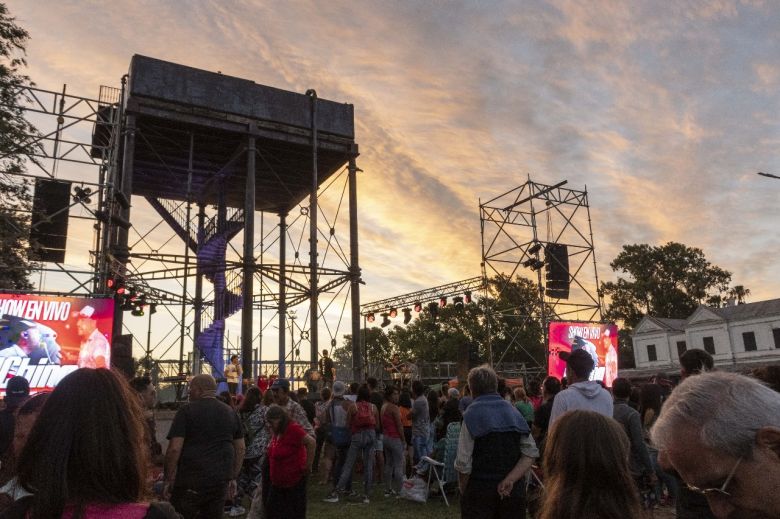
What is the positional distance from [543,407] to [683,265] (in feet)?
209

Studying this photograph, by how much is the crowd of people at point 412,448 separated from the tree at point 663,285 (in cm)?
5519

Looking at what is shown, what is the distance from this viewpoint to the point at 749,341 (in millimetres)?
46188

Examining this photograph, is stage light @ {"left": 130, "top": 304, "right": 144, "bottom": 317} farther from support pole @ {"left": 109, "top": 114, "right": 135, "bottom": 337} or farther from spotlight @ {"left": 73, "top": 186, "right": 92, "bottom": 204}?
spotlight @ {"left": 73, "top": 186, "right": 92, "bottom": 204}

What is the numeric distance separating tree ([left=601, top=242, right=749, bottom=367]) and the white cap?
187 ft

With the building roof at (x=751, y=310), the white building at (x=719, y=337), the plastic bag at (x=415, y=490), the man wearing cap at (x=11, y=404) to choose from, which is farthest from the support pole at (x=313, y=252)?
the building roof at (x=751, y=310)

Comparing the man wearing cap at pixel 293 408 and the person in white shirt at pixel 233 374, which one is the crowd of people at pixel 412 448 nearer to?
the man wearing cap at pixel 293 408

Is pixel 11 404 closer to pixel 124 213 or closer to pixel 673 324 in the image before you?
pixel 124 213

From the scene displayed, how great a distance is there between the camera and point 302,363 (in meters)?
19.5

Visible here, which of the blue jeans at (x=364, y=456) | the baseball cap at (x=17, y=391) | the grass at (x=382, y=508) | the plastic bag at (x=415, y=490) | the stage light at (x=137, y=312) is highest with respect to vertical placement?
the stage light at (x=137, y=312)

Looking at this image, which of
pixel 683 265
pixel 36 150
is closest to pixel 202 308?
pixel 36 150

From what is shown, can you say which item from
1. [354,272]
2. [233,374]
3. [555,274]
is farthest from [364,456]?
[555,274]

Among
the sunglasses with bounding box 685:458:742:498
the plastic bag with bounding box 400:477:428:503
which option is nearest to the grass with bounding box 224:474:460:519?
the plastic bag with bounding box 400:477:428:503

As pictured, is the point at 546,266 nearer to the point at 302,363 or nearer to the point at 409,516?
the point at 302,363

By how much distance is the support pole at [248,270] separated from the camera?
60.6ft
